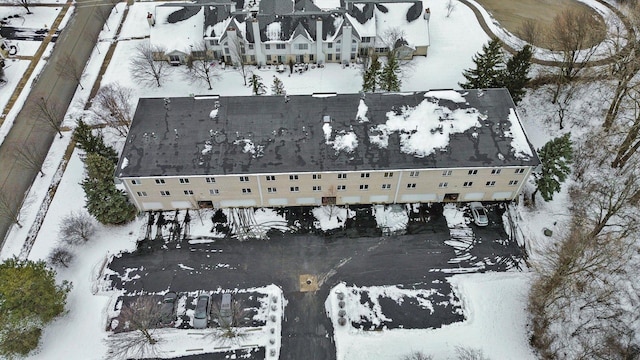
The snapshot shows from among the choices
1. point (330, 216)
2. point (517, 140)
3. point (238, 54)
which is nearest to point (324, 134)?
point (330, 216)

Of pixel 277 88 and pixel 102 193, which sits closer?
pixel 102 193

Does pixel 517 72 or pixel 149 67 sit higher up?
pixel 149 67

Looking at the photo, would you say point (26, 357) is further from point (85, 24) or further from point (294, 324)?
point (85, 24)

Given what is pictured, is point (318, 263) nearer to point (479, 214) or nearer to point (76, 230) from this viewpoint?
point (479, 214)

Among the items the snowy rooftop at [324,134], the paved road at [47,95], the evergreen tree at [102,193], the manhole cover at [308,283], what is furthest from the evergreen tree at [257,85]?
the manhole cover at [308,283]

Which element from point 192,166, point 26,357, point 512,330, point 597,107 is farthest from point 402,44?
point 26,357

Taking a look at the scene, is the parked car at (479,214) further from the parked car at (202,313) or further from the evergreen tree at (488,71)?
the parked car at (202,313)
